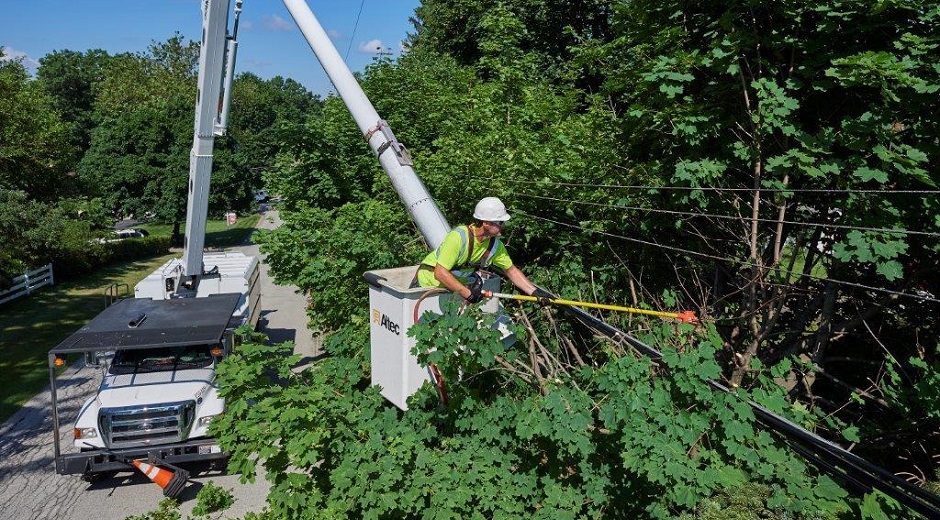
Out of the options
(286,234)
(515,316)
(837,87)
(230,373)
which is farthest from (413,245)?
(837,87)

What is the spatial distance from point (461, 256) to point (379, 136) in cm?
Answer: 256

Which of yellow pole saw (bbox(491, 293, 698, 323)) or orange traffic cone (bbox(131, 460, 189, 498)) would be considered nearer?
yellow pole saw (bbox(491, 293, 698, 323))

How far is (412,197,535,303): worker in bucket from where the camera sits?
5.37 m

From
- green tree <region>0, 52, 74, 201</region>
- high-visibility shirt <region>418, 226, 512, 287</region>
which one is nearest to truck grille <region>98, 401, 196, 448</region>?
high-visibility shirt <region>418, 226, 512, 287</region>

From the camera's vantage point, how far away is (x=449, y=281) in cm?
531

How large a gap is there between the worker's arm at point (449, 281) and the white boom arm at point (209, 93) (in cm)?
615

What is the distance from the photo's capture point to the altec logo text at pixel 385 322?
5488 mm

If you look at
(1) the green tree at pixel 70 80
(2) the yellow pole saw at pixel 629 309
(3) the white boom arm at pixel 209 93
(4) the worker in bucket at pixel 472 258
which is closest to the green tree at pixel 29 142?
(3) the white boom arm at pixel 209 93

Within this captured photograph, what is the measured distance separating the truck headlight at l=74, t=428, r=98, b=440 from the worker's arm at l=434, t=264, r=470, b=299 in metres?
5.79

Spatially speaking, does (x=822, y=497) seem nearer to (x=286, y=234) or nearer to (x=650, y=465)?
(x=650, y=465)

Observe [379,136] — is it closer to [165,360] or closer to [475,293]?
[475,293]

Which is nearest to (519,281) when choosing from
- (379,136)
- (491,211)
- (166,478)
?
(491,211)

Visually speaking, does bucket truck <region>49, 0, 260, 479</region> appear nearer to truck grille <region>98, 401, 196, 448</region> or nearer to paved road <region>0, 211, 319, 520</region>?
truck grille <region>98, 401, 196, 448</region>

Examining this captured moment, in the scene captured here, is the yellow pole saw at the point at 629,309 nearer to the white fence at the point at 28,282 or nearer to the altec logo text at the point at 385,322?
the altec logo text at the point at 385,322
